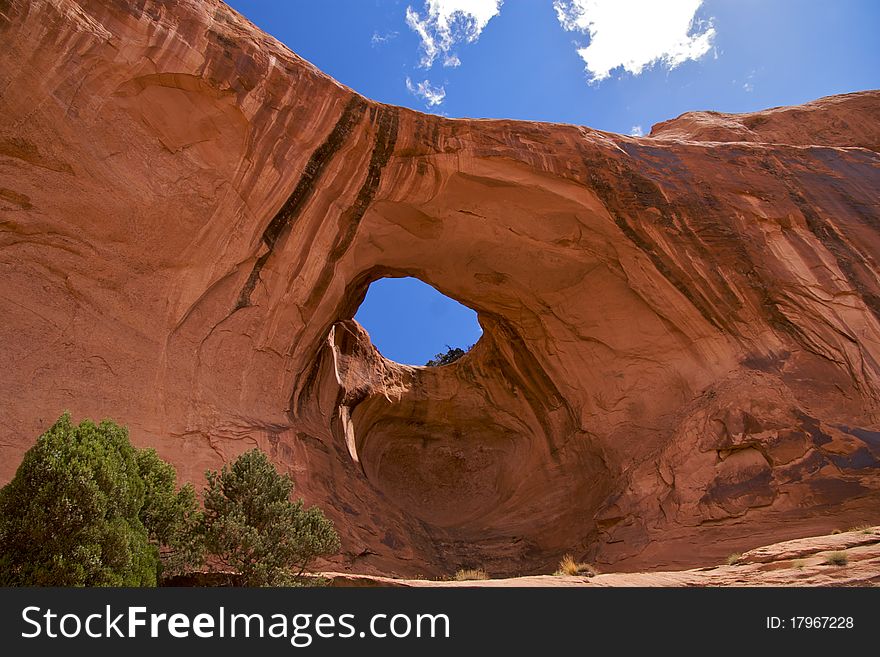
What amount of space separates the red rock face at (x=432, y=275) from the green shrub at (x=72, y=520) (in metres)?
4.33

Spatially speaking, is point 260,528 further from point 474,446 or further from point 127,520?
point 474,446

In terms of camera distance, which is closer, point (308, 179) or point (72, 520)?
point (72, 520)

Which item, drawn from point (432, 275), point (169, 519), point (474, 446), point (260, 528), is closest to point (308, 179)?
point (432, 275)

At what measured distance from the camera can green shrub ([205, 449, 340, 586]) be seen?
28.0ft

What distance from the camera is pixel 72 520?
656 cm

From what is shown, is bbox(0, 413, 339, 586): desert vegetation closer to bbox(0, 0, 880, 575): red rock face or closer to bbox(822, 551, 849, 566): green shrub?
bbox(0, 0, 880, 575): red rock face

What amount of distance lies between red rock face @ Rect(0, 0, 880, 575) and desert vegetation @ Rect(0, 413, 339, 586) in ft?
10.9

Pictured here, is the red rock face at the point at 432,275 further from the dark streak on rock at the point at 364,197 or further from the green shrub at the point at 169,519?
the green shrub at the point at 169,519

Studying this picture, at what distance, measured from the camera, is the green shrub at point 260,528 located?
8523 millimetres

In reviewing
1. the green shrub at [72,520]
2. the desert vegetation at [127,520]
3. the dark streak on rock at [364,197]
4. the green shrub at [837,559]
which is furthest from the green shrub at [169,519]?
the green shrub at [837,559]

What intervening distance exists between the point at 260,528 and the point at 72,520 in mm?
3142

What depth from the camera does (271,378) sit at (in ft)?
49.2

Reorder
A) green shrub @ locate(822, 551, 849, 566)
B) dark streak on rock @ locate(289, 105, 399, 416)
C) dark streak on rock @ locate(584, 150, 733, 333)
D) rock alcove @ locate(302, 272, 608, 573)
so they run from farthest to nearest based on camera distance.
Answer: rock alcove @ locate(302, 272, 608, 573), dark streak on rock @ locate(584, 150, 733, 333), dark streak on rock @ locate(289, 105, 399, 416), green shrub @ locate(822, 551, 849, 566)

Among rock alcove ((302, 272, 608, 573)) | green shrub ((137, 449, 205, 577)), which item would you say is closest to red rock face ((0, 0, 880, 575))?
rock alcove ((302, 272, 608, 573))
